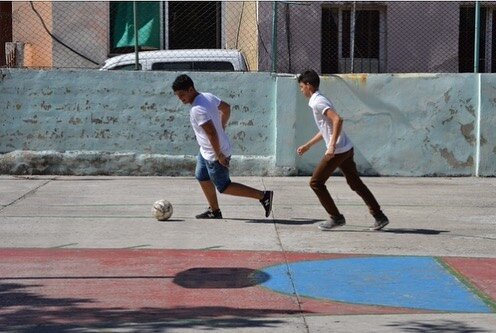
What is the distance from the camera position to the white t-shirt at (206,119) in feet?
34.1

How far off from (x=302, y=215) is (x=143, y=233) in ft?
6.97

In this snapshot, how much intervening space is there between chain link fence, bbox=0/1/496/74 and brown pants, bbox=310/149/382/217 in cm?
799

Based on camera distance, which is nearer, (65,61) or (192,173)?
(192,173)

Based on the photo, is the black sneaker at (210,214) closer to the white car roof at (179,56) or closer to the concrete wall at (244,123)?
the concrete wall at (244,123)

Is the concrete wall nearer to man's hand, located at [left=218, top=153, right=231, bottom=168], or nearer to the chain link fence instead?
the chain link fence

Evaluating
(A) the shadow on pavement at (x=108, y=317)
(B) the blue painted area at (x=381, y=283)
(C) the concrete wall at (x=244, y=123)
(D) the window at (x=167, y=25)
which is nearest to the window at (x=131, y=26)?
(D) the window at (x=167, y=25)

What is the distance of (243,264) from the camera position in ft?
28.3

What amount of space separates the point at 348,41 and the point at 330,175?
859cm

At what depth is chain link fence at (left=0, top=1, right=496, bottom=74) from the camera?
1825 centimetres

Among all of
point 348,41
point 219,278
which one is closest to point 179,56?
point 348,41

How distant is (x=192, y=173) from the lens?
15.0 meters

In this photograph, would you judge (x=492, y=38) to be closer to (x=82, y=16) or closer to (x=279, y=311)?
(x=82, y=16)

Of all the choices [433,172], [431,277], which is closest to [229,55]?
[433,172]

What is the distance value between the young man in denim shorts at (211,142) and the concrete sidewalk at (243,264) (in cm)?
34
